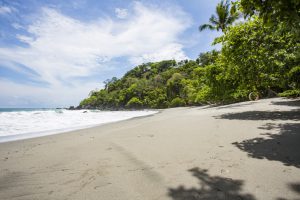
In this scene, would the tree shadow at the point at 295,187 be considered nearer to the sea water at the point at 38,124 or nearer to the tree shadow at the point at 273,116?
the tree shadow at the point at 273,116

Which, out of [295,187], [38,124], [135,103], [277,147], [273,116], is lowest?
[295,187]

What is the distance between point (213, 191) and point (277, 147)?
2.63 meters

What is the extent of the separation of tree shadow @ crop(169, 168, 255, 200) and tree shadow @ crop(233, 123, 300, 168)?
1.39 m

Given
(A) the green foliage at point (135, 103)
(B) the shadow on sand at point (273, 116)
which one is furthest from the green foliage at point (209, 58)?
(A) the green foliage at point (135, 103)

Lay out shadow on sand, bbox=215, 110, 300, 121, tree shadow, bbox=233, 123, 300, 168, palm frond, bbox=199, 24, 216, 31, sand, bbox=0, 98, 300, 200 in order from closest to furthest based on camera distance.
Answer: sand, bbox=0, 98, 300, 200, tree shadow, bbox=233, 123, 300, 168, shadow on sand, bbox=215, 110, 300, 121, palm frond, bbox=199, 24, 216, 31

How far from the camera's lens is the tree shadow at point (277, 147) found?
3636 mm

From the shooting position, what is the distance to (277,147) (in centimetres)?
426

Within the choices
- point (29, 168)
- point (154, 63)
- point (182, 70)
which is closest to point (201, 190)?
point (29, 168)

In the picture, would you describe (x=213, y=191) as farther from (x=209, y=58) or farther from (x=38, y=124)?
(x=209, y=58)

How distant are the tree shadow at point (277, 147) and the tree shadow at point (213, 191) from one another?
1.39m

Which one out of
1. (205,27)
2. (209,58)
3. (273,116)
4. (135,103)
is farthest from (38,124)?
(135,103)

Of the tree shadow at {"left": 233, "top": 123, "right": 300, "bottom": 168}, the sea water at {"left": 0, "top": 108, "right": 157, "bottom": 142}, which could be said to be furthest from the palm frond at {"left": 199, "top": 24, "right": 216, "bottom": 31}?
the tree shadow at {"left": 233, "top": 123, "right": 300, "bottom": 168}

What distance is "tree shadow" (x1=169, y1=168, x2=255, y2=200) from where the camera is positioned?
2480mm

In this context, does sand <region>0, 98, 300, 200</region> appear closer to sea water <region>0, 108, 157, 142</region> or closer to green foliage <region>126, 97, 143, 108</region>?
sea water <region>0, 108, 157, 142</region>
